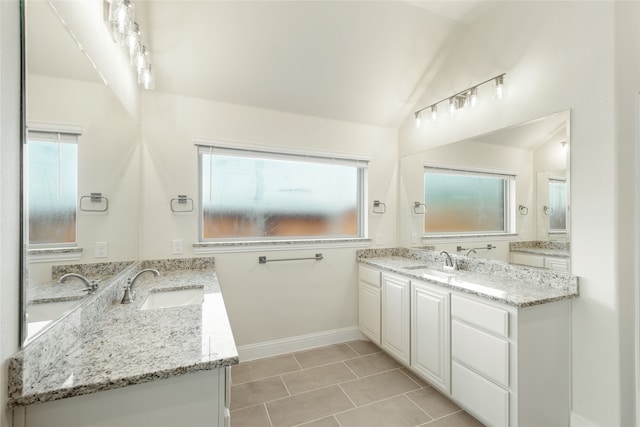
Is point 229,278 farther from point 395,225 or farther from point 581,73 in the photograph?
point 581,73

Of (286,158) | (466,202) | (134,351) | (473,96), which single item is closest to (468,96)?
(473,96)

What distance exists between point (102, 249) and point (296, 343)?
200cm

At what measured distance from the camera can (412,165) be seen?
3219 mm

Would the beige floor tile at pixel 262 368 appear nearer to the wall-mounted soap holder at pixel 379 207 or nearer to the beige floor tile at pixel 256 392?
the beige floor tile at pixel 256 392

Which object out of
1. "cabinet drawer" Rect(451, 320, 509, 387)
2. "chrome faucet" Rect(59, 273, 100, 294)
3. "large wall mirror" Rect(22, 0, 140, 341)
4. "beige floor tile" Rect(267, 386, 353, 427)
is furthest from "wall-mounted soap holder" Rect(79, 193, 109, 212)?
"cabinet drawer" Rect(451, 320, 509, 387)

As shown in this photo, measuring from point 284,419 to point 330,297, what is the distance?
128 centimetres

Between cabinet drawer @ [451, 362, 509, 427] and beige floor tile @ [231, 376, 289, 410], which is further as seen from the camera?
beige floor tile @ [231, 376, 289, 410]

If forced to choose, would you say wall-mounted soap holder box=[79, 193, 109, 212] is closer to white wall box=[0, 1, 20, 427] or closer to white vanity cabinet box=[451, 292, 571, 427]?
white wall box=[0, 1, 20, 427]

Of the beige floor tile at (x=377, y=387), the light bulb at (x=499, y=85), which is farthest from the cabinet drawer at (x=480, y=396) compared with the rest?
the light bulb at (x=499, y=85)

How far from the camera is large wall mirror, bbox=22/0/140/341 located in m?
0.92

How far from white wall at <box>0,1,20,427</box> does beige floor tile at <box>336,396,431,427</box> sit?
176 cm

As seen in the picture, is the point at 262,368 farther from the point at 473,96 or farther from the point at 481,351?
the point at 473,96

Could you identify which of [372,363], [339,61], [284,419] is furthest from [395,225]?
[284,419]

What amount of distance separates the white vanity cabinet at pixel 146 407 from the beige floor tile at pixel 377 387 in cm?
142
